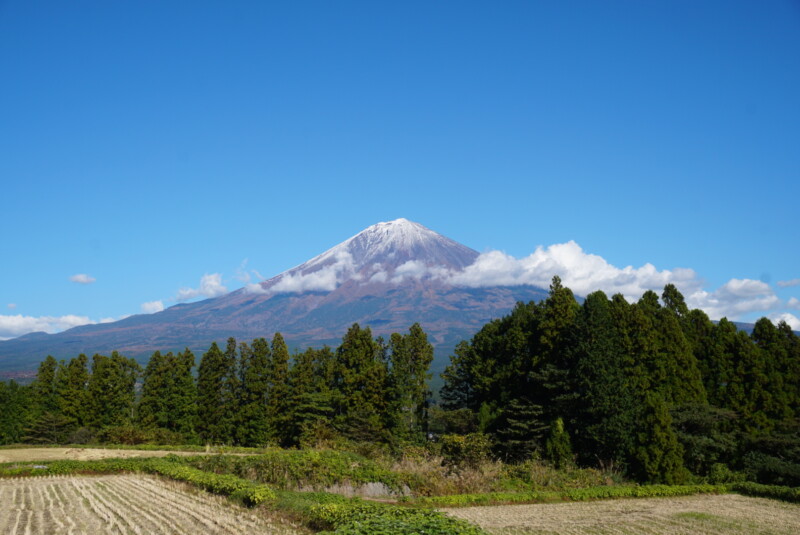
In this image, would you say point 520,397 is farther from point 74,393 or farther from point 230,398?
point 74,393

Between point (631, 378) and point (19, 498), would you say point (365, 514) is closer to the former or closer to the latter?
point (19, 498)

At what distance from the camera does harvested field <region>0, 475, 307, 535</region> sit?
13898mm

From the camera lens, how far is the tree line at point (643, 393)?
26.6 meters

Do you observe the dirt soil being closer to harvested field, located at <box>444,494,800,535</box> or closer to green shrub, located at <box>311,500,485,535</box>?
green shrub, located at <box>311,500,485,535</box>

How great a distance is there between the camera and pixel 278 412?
4006 centimetres

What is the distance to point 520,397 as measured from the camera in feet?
108

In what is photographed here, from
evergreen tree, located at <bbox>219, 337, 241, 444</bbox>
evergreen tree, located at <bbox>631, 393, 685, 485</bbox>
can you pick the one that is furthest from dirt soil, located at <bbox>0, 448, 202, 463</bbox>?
evergreen tree, located at <bbox>631, 393, 685, 485</bbox>

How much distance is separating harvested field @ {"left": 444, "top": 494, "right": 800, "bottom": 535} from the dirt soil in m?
20.5

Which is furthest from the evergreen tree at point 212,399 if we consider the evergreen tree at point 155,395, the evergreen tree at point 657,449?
the evergreen tree at point 657,449

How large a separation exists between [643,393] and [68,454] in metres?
30.9

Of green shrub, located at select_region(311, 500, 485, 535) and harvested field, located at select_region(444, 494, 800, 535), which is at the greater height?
green shrub, located at select_region(311, 500, 485, 535)

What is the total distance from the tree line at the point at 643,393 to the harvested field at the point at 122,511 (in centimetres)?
1683

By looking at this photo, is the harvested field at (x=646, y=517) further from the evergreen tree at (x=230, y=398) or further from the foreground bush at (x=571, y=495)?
the evergreen tree at (x=230, y=398)

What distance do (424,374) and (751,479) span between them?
19.3 meters
